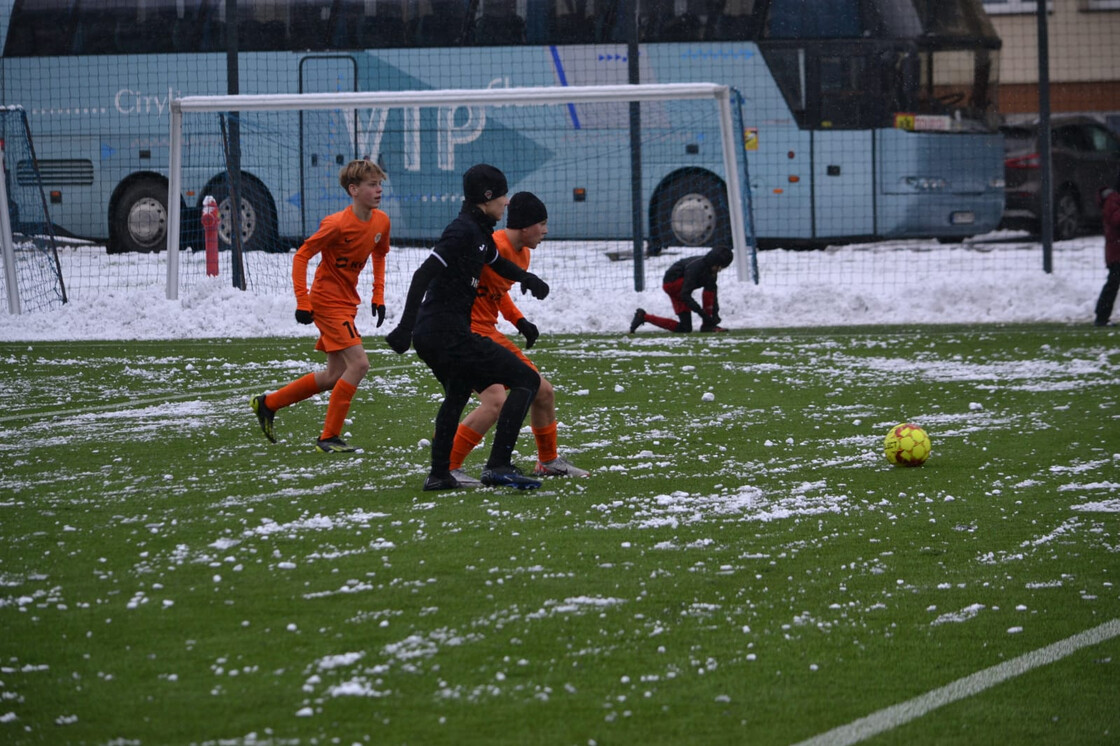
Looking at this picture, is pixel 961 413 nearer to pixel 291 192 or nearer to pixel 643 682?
pixel 643 682

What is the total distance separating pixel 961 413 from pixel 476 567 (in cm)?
510

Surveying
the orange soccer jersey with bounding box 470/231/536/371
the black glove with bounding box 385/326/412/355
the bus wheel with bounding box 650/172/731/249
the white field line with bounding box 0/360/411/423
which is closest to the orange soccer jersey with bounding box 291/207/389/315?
the orange soccer jersey with bounding box 470/231/536/371

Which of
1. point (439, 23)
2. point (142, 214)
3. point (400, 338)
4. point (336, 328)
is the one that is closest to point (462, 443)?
point (400, 338)

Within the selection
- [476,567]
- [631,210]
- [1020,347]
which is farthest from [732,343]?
Answer: [476,567]

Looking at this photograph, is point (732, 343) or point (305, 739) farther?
point (732, 343)

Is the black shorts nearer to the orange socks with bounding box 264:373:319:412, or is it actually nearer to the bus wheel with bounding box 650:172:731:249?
the orange socks with bounding box 264:373:319:412

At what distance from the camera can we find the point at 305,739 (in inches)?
137

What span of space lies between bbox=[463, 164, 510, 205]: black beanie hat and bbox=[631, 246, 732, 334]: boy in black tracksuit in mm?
8471

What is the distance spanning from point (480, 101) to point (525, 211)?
8536 millimetres

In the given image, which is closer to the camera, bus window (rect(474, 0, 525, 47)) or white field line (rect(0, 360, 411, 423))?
white field line (rect(0, 360, 411, 423))

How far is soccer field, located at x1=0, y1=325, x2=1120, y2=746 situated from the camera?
3719 mm

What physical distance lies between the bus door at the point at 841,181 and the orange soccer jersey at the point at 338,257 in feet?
45.6

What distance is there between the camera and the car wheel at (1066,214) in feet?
84.8

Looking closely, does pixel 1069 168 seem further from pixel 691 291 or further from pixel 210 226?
pixel 210 226
